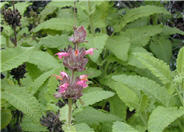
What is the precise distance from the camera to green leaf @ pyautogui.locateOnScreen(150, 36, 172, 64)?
2.35 m

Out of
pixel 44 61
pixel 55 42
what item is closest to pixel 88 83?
pixel 44 61

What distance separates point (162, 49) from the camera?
2.36 m

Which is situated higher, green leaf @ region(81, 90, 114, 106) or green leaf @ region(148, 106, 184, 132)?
green leaf @ region(81, 90, 114, 106)

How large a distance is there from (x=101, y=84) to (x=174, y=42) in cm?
99

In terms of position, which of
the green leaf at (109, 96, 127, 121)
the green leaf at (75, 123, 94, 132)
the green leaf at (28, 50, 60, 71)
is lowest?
the green leaf at (109, 96, 127, 121)

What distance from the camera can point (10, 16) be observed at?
5.61 ft

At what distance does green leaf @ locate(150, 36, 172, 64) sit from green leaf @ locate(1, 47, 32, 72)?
1258mm

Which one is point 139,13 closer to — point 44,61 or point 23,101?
point 44,61

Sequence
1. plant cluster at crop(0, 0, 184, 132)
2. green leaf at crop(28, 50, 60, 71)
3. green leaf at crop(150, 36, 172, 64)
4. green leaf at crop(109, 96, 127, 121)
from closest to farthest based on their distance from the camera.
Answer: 1. plant cluster at crop(0, 0, 184, 132)
2. green leaf at crop(109, 96, 127, 121)
3. green leaf at crop(28, 50, 60, 71)
4. green leaf at crop(150, 36, 172, 64)

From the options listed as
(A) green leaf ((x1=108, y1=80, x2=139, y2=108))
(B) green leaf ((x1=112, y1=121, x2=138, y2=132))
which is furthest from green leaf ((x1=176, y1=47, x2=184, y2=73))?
(B) green leaf ((x1=112, y1=121, x2=138, y2=132))

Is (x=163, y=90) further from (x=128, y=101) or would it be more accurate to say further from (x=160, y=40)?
(x=160, y=40)

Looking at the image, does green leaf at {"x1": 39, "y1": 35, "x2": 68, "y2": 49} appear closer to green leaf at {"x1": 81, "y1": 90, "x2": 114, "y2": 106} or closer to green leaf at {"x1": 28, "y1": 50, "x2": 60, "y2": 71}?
green leaf at {"x1": 28, "y1": 50, "x2": 60, "y2": 71}

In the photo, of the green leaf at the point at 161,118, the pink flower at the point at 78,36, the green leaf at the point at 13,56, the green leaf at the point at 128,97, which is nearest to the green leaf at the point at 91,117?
the green leaf at the point at 128,97

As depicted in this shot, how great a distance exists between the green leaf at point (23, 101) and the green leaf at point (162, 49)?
4.12 ft
